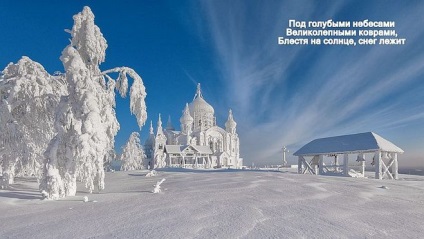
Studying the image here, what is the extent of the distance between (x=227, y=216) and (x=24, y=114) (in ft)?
→ 41.2

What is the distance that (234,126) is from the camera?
241ft

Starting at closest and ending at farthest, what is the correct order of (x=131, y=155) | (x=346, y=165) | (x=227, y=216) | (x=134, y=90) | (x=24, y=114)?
(x=227, y=216)
(x=134, y=90)
(x=24, y=114)
(x=346, y=165)
(x=131, y=155)

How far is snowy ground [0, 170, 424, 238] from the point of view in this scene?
17.2 feet

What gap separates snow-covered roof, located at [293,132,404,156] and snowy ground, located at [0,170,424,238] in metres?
12.0

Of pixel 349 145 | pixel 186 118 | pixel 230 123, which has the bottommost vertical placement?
pixel 349 145

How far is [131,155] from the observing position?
5066cm

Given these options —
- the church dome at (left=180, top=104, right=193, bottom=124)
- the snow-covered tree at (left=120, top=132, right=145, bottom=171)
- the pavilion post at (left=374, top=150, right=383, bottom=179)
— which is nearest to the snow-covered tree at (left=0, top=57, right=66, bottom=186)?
the pavilion post at (left=374, top=150, right=383, bottom=179)

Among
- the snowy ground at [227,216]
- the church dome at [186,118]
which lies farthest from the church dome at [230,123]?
the snowy ground at [227,216]

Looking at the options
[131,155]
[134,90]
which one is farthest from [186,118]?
[134,90]

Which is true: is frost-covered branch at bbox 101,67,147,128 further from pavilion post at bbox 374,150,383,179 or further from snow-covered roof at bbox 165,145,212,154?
snow-covered roof at bbox 165,145,212,154

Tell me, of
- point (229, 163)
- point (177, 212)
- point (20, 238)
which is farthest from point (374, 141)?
point (229, 163)

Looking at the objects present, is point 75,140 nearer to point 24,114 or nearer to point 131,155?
point 24,114

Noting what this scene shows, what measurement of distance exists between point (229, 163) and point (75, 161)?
186 feet

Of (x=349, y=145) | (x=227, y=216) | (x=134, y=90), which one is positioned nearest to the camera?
(x=227, y=216)
